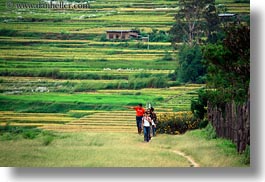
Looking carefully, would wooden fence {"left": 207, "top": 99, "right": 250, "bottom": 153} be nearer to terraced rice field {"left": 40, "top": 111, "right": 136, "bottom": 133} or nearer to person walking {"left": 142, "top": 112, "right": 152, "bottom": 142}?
person walking {"left": 142, "top": 112, "right": 152, "bottom": 142}

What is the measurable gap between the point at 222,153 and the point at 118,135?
120 centimetres

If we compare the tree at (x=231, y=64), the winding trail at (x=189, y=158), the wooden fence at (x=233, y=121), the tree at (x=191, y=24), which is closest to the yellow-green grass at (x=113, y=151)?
the winding trail at (x=189, y=158)

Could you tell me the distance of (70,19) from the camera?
1616cm

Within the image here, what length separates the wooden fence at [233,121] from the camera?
1575 cm

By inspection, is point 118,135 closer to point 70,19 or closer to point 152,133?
point 152,133

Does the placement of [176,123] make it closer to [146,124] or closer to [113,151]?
[146,124]

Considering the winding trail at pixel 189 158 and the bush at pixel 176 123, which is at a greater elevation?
the bush at pixel 176 123

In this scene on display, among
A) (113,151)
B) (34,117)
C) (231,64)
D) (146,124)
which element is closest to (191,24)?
(231,64)

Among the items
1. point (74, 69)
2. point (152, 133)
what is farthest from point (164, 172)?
point (74, 69)

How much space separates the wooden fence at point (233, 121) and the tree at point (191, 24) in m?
0.79

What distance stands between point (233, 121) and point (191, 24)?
1210 mm

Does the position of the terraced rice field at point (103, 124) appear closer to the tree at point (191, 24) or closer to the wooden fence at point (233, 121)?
the wooden fence at point (233, 121)

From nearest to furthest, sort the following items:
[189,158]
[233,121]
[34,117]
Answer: [189,158] < [233,121] < [34,117]

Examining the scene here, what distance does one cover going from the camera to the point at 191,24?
1609cm
